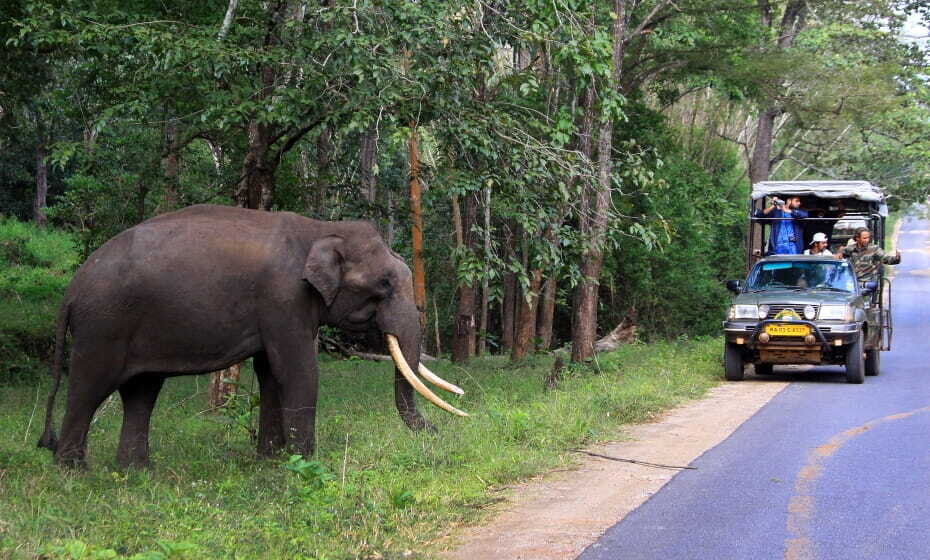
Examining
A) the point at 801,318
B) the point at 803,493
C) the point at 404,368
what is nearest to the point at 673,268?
the point at 801,318

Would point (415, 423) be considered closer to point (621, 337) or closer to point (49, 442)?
point (49, 442)

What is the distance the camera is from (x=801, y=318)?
15609 millimetres

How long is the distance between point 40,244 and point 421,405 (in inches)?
941

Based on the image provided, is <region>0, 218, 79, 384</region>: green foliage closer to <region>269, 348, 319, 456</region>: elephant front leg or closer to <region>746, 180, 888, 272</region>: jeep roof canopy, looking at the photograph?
<region>269, 348, 319, 456</region>: elephant front leg

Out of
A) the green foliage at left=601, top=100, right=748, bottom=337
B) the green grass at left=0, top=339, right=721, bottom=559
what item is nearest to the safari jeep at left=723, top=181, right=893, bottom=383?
the green grass at left=0, top=339, right=721, bottom=559

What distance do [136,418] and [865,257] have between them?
13174 mm

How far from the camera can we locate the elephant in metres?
8.61

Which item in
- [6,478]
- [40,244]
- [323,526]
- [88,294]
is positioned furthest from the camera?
[40,244]

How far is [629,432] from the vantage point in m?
11.0

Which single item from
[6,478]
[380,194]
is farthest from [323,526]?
[380,194]

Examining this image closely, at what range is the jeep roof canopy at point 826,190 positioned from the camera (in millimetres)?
19766

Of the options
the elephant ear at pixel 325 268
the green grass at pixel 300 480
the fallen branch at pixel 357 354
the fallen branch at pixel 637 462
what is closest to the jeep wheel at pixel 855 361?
the green grass at pixel 300 480

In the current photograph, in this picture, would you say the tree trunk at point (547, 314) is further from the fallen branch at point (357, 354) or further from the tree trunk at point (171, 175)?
→ the tree trunk at point (171, 175)

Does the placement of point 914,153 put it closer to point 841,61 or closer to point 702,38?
point 841,61
